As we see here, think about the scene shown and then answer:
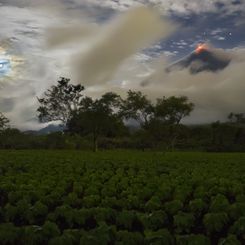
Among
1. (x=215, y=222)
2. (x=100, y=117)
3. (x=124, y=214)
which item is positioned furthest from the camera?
(x=100, y=117)

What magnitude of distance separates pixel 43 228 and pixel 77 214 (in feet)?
7.23

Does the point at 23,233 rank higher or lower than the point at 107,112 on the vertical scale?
lower

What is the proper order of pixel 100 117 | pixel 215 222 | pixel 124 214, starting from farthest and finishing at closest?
1. pixel 100 117
2. pixel 124 214
3. pixel 215 222

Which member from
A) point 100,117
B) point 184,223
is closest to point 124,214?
point 184,223

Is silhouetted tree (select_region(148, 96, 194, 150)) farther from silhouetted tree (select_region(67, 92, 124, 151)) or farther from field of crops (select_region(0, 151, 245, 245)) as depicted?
field of crops (select_region(0, 151, 245, 245))

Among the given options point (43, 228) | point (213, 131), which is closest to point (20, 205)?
point (43, 228)

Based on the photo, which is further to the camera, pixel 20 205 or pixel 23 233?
pixel 20 205

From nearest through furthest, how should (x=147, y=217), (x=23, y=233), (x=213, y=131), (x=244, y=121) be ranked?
(x=23, y=233)
(x=147, y=217)
(x=213, y=131)
(x=244, y=121)

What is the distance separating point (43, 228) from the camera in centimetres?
1189

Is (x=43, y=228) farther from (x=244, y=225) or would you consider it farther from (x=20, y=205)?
(x=244, y=225)

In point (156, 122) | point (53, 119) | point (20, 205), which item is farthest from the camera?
point (53, 119)

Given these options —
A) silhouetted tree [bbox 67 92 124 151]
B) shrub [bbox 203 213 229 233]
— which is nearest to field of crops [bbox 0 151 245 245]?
shrub [bbox 203 213 229 233]

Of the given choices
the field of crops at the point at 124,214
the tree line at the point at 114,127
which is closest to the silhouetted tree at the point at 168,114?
the tree line at the point at 114,127

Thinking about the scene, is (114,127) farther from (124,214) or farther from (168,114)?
(124,214)
